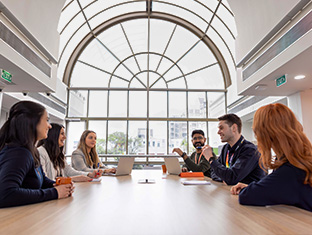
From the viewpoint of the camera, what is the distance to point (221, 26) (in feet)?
28.8

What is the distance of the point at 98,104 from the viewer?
970cm

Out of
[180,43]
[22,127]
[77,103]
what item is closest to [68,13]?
[77,103]

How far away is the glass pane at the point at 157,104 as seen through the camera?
9.70 meters

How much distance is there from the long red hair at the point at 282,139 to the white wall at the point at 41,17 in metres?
4.30

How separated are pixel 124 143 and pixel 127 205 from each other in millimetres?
8292

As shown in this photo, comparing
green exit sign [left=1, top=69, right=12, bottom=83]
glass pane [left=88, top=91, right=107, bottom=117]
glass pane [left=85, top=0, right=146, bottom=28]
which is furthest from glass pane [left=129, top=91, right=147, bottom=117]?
green exit sign [left=1, top=69, right=12, bottom=83]

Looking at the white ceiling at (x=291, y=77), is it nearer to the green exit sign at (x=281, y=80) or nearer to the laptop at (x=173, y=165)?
the green exit sign at (x=281, y=80)

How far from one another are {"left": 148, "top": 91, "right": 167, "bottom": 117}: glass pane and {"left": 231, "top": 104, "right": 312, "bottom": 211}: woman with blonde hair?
8.30 metres

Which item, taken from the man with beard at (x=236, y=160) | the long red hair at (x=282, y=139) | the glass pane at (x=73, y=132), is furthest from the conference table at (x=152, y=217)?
the glass pane at (x=73, y=132)

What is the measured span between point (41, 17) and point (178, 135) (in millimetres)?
6574

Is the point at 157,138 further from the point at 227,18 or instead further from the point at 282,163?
the point at 282,163

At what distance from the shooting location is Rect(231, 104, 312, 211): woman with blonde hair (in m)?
1.23

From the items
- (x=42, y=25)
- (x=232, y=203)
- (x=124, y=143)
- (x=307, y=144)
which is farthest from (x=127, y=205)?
(x=124, y=143)

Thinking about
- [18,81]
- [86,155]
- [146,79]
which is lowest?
[86,155]
